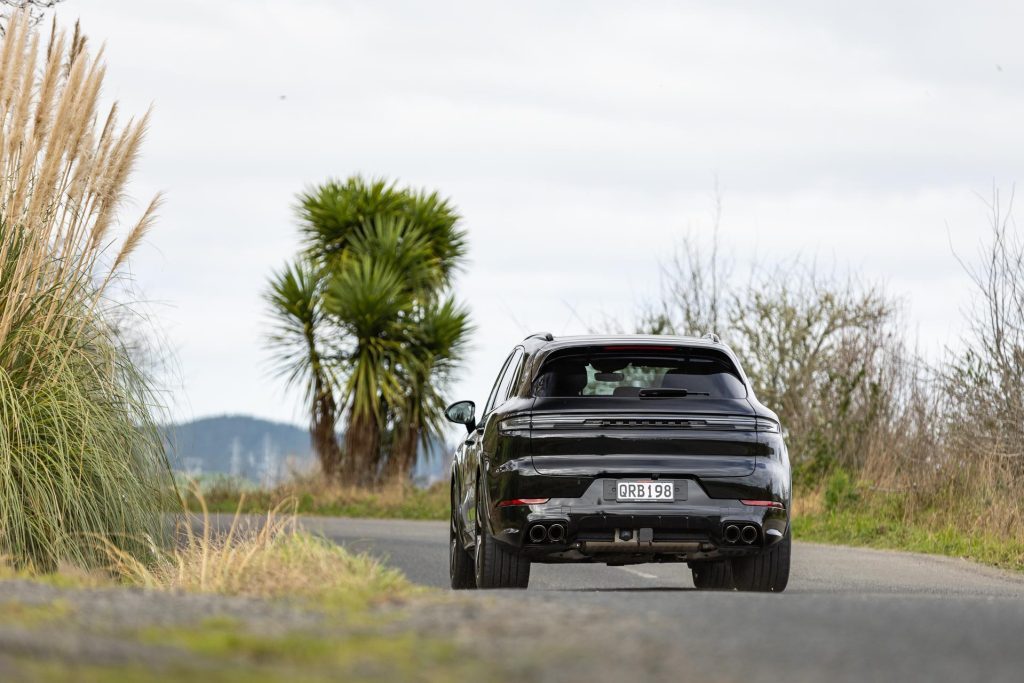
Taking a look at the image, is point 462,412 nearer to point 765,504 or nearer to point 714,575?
point 714,575

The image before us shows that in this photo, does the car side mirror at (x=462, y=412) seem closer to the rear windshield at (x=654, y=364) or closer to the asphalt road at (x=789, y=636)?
the rear windshield at (x=654, y=364)

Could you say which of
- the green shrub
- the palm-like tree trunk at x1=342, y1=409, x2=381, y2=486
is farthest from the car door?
the palm-like tree trunk at x1=342, y1=409, x2=381, y2=486

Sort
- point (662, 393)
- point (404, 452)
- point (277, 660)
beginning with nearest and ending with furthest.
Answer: point (277, 660) < point (662, 393) < point (404, 452)

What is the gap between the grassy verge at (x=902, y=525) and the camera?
13.5m

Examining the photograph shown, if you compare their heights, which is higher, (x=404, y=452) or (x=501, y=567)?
(x=404, y=452)

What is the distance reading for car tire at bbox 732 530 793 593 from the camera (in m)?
9.09

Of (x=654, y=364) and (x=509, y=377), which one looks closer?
(x=654, y=364)

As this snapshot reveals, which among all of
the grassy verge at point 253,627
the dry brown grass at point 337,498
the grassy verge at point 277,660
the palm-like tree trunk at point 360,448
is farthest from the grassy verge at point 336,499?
the grassy verge at point 277,660

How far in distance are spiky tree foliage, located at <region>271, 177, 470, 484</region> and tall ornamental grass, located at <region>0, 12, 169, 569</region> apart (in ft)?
53.9

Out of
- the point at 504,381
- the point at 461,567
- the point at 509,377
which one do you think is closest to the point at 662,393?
the point at 509,377

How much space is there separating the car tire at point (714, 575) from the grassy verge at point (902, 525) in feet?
11.4

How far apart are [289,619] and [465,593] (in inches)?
56.1

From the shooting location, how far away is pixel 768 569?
9133 mm

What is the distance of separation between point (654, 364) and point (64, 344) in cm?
416
